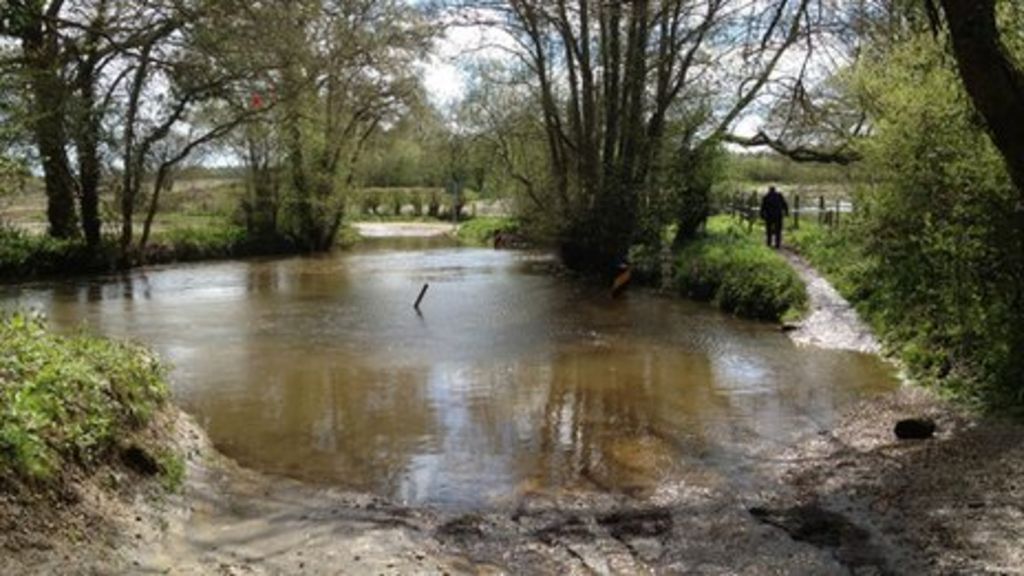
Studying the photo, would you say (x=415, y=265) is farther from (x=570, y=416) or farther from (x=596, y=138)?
(x=570, y=416)

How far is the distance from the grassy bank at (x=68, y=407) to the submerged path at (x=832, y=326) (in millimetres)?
11390

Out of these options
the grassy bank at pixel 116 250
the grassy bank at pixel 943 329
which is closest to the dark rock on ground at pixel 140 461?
the grassy bank at pixel 943 329

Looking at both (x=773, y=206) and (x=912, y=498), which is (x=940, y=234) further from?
(x=773, y=206)

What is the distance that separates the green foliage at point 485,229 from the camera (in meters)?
45.4

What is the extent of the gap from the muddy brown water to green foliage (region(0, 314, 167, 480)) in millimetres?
1704

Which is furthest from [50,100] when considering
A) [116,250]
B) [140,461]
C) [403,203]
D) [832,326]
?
[403,203]

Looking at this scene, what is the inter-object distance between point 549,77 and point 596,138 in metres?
2.70

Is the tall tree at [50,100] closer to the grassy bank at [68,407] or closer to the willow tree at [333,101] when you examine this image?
the grassy bank at [68,407]

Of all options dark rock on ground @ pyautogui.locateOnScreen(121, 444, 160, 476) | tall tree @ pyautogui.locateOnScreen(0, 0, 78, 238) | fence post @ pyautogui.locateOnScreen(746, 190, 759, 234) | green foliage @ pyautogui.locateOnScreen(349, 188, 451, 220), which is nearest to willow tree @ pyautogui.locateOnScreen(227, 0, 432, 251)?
tall tree @ pyautogui.locateOnScreen(0, 0, 78, 238)

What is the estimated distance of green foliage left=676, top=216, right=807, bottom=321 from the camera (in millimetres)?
19772

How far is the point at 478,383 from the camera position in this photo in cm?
1366

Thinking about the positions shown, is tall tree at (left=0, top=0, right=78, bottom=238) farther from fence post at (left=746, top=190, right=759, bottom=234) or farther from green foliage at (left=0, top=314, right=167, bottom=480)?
fence post at (left=746, top=190, right=759, bottom=234)

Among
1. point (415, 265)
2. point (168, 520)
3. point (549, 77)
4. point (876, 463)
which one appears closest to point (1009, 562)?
point (876, 463)

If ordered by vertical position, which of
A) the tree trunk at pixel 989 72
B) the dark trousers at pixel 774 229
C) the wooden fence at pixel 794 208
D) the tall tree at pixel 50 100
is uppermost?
the tall tree at pixel 50 100
